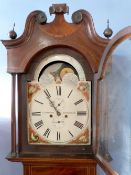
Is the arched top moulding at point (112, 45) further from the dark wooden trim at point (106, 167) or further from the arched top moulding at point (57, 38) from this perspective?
the dark wooden trim at point (106, 167)

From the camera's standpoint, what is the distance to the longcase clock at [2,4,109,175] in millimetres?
1190

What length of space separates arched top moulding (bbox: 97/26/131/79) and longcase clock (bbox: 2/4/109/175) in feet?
0.40

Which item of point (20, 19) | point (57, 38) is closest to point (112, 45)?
point (57, 38)

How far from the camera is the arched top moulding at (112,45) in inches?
33.3

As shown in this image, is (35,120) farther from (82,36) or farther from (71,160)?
(82,36)

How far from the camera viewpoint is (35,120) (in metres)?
1.20

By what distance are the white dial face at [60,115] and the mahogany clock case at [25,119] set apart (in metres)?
0.03

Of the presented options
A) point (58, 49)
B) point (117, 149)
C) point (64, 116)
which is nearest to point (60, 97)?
point (64, 116)

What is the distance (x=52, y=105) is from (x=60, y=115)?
0.05 meters

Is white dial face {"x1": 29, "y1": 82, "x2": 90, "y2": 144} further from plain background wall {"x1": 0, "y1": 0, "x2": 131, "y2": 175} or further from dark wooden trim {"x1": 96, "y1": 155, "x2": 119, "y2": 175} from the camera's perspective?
plain background wall {"x1": 0, "y1": 0, "x2": 131, "y2": 175}

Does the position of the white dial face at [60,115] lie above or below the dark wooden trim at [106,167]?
above

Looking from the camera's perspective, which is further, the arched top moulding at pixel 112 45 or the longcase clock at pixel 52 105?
the longcase clock at pixel 52 105

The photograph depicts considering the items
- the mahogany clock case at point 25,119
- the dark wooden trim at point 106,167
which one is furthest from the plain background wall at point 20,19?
the dark wooden trim at point 106,167

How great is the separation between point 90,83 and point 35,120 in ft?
0.90
